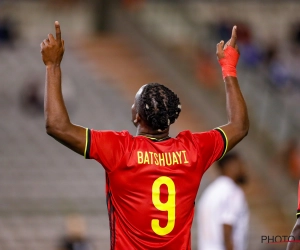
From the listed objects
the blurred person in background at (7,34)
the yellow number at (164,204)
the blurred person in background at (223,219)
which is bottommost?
the blurred person in background at (223,219)

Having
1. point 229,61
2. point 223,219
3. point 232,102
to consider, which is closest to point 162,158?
point 232,102

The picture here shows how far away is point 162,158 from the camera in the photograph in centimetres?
418

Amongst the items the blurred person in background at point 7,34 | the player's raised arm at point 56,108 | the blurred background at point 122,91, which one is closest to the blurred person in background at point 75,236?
the blurred background at point 122,91

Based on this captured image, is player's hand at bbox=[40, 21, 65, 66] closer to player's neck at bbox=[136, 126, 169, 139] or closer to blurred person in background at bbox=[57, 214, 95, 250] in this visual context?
player's neck at bbox=[136, 126, 169, 139]

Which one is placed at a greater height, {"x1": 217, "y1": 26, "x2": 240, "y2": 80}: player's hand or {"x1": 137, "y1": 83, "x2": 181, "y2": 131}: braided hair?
{"x1": 217, "y1": 26, "x2": 240, "y2": 80}: player's hand

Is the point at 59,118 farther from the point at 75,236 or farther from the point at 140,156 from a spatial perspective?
the point at 75,236

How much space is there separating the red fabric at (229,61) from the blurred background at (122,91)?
688 cm

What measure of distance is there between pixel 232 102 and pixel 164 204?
32.3 inches

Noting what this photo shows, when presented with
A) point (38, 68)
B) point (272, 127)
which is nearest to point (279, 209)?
point (272, 127)

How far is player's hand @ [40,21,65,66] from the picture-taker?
4012 mm

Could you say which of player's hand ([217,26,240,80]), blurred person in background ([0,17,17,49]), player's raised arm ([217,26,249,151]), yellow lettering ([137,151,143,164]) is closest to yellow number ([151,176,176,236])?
yellow lettering ([137,151,143,164])

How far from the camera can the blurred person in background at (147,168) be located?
4031 mm

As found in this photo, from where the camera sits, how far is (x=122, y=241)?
412 centimetres

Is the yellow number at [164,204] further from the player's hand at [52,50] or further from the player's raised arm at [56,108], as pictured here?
the player's hand at [52,50]
